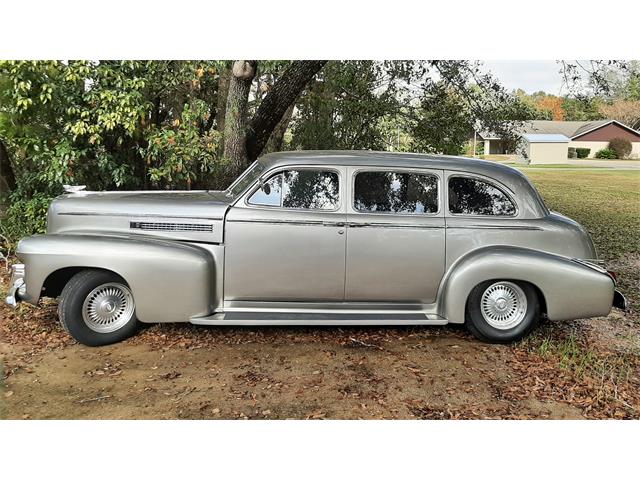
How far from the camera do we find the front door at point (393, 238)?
340 centimetres

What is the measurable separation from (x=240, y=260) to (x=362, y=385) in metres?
1.11

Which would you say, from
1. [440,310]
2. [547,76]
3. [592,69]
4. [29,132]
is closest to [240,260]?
[440,310]

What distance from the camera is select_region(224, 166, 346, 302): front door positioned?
3.35 m

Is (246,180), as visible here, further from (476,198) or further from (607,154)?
(607,154)

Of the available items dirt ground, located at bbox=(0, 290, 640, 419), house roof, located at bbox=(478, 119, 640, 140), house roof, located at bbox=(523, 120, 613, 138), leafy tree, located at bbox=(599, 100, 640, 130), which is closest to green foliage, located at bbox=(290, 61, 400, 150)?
house roof, located at bbox=(478, 119, 640, 140)

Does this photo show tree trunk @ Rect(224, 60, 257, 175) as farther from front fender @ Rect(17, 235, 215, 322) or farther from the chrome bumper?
the chrome bumper

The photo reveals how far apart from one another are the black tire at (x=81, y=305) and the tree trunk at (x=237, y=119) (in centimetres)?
177

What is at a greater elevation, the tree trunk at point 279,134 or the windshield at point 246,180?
the tree trunk at point 279,134

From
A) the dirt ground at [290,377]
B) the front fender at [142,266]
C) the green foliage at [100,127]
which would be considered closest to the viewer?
the dirt ground at [290,377]

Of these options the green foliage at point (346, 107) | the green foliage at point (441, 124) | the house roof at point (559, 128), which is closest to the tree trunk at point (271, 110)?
the green foliage at point (346, 107)

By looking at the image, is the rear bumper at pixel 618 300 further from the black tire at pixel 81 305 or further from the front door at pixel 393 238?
the black tire at pixel 81 305

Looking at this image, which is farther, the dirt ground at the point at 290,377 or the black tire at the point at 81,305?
the black tire at the point at 81,305

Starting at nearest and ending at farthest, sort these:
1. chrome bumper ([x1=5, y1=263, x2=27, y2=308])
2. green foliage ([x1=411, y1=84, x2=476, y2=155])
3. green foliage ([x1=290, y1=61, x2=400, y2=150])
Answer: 1. chrome bumper ([x1=5, y1=263, x2=27, y2=308])
2. green foliage ([x1=411, y1=84, x2=476, y2=155])
3. green foliage ([x1=290, y1=61, x2=400, y2=150])

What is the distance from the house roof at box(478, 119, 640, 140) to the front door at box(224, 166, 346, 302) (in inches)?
77.3
